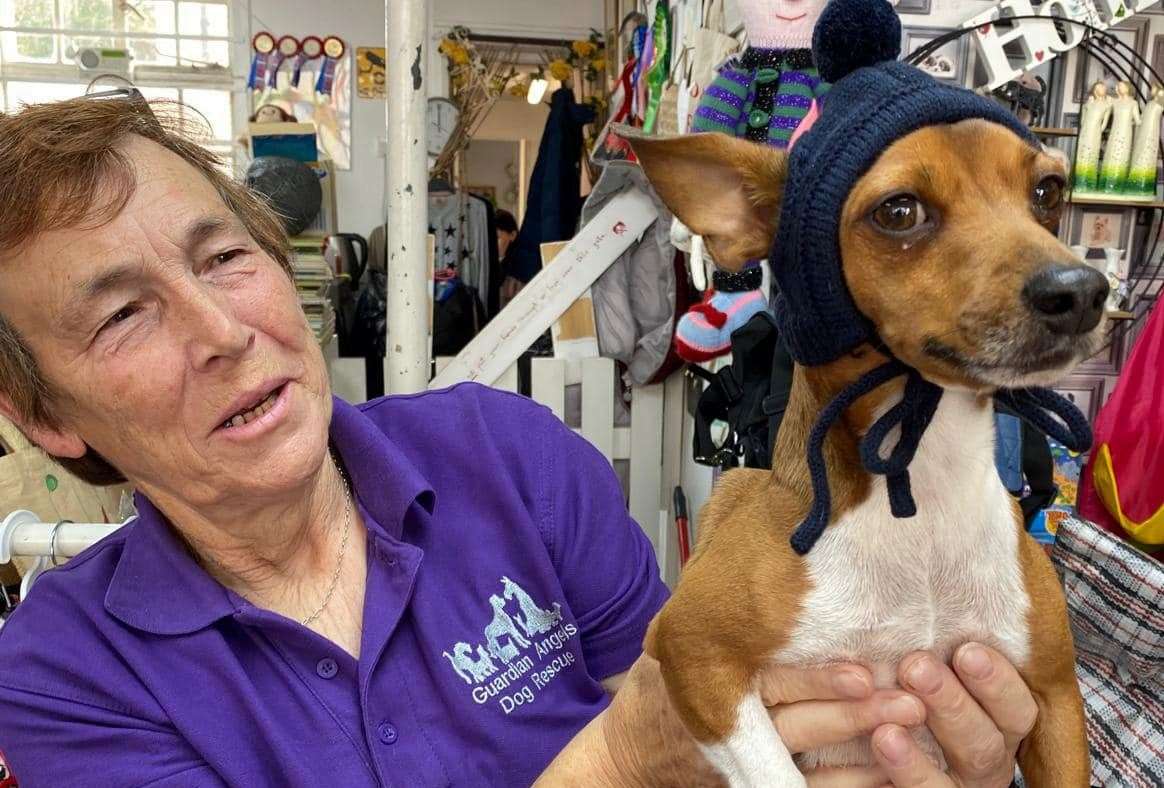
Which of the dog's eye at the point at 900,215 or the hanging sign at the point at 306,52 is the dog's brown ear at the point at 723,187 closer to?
the dog's eye at the point at 900,215

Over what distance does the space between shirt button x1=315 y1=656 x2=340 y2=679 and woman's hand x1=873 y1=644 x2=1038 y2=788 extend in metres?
0.61

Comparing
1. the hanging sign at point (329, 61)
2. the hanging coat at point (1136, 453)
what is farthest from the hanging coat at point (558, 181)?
the hanging coat at point (1136, 453)

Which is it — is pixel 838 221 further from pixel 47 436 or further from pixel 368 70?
pixel 368 70

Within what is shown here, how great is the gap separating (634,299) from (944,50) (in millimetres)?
1297

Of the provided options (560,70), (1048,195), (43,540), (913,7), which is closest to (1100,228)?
(913,7)

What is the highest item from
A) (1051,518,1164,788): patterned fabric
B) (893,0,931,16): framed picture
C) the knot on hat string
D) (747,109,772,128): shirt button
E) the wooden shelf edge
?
(893,0,931,16): framed picture

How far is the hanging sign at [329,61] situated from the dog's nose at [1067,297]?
595 cm

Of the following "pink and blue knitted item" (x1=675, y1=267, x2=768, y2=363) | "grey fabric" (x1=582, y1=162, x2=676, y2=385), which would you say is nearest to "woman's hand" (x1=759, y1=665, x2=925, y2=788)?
"pink and blue knitted item" (x1=675, y1=267, x2=768, y2=363)

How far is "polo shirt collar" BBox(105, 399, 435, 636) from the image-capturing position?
Answer: 3.07ft

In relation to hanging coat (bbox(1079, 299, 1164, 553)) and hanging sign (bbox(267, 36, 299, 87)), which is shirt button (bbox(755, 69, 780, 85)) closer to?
hanging coat (bbox(1079, 299, 1164, 553))

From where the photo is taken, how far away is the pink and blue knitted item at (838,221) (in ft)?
2.10

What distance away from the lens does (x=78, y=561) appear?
40.9 inches

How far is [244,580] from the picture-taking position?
1.05 meters

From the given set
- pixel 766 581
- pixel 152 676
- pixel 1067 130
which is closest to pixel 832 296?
pixel 766 581
